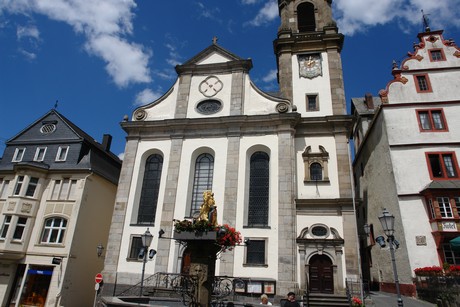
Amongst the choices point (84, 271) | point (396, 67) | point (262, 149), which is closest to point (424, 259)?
point (262, 149)

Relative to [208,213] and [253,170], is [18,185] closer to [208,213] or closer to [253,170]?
[253,170]

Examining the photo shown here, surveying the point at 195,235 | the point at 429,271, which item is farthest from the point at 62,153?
the point at 429,271

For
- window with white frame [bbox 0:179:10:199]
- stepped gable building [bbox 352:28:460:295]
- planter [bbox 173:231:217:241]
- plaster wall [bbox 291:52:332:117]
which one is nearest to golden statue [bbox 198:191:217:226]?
planter [bbox 173:231:217:241]

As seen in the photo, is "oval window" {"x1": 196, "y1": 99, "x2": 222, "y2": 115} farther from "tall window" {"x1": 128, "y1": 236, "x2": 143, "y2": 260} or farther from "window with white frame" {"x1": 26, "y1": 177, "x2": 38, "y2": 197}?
"window with white frame" {"x1": 26, "y1": 177, "x2": 38, "y2": 197}

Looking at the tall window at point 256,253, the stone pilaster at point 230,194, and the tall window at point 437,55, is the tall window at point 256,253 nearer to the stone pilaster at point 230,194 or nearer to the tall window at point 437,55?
the stone pilaster at point 230,194

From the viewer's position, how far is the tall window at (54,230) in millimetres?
21000

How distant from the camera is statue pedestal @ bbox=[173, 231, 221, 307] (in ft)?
29.4

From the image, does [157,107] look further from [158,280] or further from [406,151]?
[406,151]

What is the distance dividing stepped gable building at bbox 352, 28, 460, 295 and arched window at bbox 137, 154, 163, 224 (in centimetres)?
1482

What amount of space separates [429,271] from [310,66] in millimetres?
15299

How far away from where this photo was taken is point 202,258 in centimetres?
941

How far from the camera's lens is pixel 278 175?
19.5 metres

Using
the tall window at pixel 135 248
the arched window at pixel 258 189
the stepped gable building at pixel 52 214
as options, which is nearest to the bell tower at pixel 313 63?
the arched window at pixel 258 189

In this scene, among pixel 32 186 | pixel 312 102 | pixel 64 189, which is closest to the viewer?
pixel 32 186
